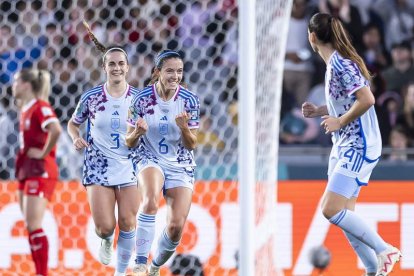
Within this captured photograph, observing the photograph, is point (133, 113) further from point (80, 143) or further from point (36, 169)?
point (36, 169)

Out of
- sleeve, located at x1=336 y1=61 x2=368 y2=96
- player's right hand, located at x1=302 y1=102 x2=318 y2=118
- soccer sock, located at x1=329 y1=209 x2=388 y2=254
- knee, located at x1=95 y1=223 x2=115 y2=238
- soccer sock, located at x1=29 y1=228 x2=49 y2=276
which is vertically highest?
sleeve, located at x1=336 y1=61 x2=368 y2=96

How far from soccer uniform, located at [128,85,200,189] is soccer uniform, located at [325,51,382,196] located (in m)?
0.83

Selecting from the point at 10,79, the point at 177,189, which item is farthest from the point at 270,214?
the point at 10,79

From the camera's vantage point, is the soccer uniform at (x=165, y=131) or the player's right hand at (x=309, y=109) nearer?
the player's right hand at (x=309, y=109)

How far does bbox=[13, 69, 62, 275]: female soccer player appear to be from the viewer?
25.5 feet

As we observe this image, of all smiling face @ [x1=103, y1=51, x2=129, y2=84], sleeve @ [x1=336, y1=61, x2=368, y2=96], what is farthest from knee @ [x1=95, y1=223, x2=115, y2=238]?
sleeve @ [x1=336, y1=61, x2=368, y2=96]

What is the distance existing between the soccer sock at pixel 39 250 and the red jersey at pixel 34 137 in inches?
15.2

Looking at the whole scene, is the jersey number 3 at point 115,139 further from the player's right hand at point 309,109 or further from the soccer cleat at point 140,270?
the player's right hand at point 309,109

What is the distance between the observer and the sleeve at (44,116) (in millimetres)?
7695

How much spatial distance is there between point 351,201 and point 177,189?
104 centimetres

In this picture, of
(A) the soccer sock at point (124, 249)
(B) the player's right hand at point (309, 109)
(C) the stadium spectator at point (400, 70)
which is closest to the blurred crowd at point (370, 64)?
(C) the stadium spectator at point (400, 70)

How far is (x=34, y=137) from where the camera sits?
7.80 metres

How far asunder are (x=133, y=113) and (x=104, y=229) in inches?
36.0

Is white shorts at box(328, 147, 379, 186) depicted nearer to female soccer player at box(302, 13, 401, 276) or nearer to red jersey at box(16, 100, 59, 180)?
female soccer player at box(302, 13, 401, 276)
